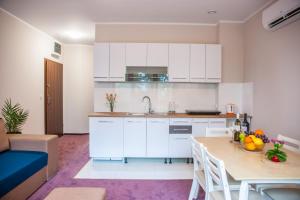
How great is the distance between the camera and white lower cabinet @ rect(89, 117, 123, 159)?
404 cm

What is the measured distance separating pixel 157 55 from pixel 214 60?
1.14 metres

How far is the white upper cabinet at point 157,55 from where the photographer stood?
428 cm

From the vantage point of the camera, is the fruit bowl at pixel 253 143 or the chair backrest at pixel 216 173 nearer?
the chair backrest at pixel 216 173

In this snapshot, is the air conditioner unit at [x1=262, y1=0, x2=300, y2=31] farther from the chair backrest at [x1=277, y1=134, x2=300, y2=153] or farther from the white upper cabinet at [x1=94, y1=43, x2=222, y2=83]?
the chair backrest at [x1=277, y1=134, x2=300, y2=153]

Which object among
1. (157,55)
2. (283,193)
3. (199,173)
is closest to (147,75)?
(157,55)

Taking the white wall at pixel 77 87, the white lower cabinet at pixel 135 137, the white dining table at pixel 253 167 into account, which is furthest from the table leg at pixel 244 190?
the white wall at pixel 77 87

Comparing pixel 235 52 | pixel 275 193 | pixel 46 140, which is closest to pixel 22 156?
pixel 46 140

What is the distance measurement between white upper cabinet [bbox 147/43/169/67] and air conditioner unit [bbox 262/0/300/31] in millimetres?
1774

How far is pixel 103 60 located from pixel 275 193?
3534 millimetres

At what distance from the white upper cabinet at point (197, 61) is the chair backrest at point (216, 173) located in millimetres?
2621

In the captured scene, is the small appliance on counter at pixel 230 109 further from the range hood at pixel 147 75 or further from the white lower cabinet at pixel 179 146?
the range hood at pixel 147 75

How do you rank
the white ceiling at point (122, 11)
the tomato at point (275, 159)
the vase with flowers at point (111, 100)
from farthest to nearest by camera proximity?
the vase with flowers at point (111, 100), the white ceiling at point (122, 11), the tomato at point (275, 159)

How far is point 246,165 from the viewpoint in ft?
5.51

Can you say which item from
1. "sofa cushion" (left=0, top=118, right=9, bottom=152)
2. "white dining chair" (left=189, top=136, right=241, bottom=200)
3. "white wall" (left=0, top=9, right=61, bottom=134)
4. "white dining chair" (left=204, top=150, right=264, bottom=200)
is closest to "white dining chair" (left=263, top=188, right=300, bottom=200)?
"white dining chair" (left=204, top=150, right=264, bottom=200)
